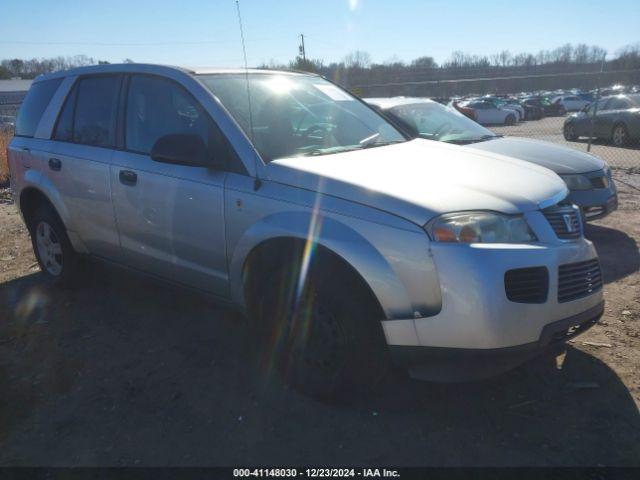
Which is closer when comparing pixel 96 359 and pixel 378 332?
pixel 378 332

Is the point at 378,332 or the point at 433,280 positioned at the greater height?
the point at 433,280

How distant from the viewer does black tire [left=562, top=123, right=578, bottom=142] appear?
17.2 meters

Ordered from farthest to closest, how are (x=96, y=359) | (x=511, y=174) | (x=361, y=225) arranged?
(x=96, y=359), (x=511, y=174), (x=361, y=225)

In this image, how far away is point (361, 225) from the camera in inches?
102

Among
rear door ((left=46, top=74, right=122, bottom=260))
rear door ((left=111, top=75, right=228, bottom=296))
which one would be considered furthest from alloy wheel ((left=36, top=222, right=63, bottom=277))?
rear door ((left=111, top=75, right=228, bottom=296))

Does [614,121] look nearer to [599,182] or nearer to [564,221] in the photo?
[599,182]

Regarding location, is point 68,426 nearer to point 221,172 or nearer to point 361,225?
point 221,172

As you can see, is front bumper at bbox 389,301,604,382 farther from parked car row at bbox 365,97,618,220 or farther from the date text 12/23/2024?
parked car row at bbox 365,97,618,220

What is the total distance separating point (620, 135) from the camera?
51.0 feet

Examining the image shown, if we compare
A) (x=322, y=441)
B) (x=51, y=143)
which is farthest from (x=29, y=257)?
(x=322, y=441)

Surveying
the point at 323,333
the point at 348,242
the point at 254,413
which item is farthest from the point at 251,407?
the point at 348,242

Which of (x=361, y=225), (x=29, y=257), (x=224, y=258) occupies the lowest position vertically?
(x=29, y=257)

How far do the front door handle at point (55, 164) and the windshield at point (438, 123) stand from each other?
4182 millimetres

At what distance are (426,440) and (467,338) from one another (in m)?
0.61
